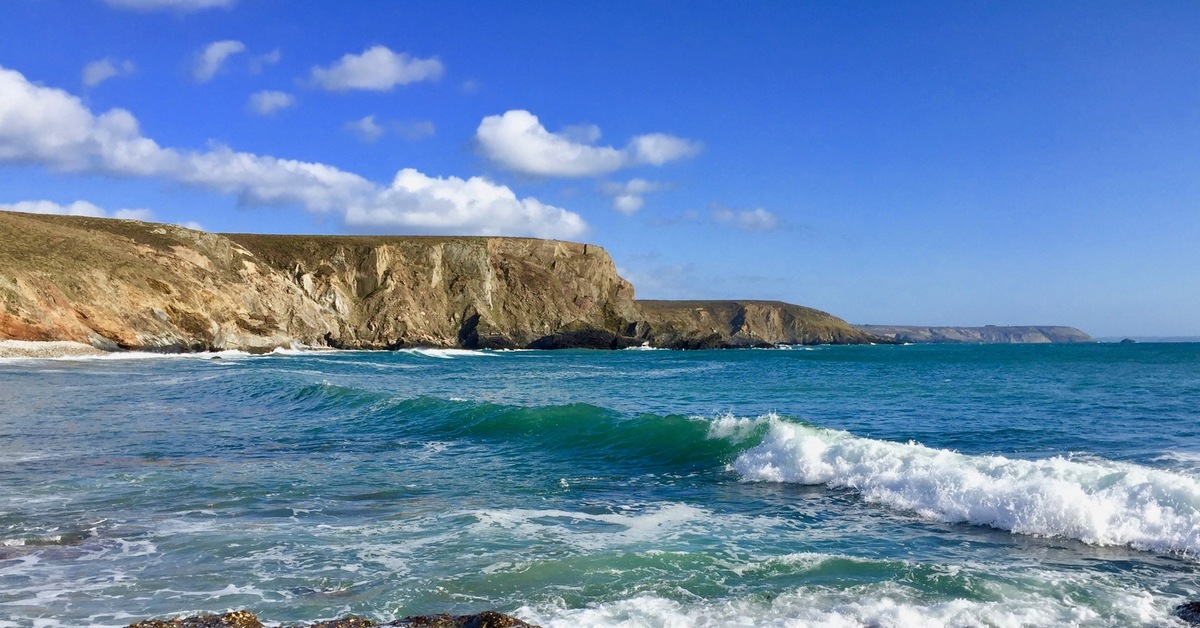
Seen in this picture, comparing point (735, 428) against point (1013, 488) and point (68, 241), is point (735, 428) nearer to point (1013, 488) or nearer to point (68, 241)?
point (1013, 488)

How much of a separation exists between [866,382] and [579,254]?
76.4 m

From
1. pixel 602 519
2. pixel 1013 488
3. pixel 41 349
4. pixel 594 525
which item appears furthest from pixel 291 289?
pixel 1013 488

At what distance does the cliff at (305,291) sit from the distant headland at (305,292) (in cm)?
15

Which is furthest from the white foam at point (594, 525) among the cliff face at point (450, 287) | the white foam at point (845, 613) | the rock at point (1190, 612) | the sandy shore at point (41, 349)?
the cliff face at point (450, 287)

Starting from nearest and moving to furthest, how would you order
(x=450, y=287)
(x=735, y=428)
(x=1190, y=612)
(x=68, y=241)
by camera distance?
(x=1190, y=612) < (x=735, y=428) < (x=68, y=241) < (x=450, y=287)

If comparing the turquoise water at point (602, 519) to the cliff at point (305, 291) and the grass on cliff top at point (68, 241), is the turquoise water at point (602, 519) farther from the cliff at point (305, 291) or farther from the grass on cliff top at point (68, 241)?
the grass on cliff top at point (68, 241)

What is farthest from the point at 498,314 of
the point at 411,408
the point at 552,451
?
the point at 552,451

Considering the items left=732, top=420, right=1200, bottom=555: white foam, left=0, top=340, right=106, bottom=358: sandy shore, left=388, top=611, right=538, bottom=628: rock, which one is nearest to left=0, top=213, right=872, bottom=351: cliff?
left=0, top=340, right=106, bottom=358: sandy shore

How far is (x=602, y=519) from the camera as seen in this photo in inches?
403

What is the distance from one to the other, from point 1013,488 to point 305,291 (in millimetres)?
83069

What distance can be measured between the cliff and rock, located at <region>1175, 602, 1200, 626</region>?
58062mm

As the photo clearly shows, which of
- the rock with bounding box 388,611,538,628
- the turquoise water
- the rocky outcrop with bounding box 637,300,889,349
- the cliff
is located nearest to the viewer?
the rock with bounding box 388,611,538,628

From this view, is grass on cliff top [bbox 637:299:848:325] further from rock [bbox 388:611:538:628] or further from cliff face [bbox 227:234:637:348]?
rock [bbox 388:611:538:628]

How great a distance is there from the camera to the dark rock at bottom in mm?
5785
